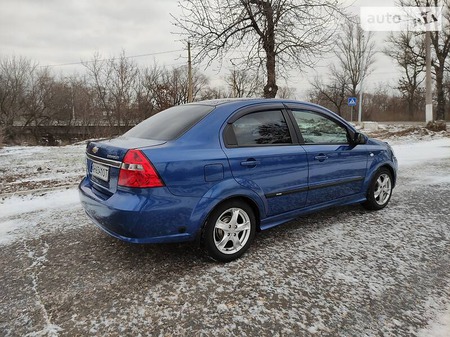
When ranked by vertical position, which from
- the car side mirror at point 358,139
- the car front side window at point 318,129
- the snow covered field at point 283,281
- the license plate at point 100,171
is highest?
the car front side window at point 318,129

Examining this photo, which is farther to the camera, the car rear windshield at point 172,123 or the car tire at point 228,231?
the car rear windshield at point 172,123

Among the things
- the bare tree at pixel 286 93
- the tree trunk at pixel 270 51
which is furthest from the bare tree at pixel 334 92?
the tree trunk at pixel 270 51

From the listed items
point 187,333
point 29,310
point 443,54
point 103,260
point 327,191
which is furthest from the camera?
point 443,54

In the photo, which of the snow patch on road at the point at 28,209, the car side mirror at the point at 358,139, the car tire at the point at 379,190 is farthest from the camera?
the car tire at the point at 379,190

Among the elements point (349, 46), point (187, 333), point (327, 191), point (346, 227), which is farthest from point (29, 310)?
point (349, 46)

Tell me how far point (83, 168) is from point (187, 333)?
737 cm

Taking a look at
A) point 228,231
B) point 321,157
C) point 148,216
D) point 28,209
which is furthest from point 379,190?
point 28,209

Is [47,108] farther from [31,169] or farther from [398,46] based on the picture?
[398,46]

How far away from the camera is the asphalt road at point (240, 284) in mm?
2219

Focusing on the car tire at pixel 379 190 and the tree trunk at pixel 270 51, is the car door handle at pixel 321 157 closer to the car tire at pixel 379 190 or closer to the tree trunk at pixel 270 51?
the car tire at pixel 379 190

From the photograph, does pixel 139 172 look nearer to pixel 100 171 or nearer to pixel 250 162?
pixel 100 171

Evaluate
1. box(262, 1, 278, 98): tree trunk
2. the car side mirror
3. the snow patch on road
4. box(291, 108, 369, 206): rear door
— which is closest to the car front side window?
box(291, 108, 369, 206): rear door

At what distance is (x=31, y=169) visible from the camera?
335 inches

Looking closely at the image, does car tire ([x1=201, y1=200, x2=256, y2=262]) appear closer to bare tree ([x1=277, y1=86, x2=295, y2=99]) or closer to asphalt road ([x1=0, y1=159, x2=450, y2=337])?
asphalt road ([x1=0, y1=159, x2=450, y2=337])
